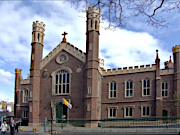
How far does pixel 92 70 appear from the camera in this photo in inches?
1446

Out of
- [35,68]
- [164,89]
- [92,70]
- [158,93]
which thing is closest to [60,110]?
[35,68]

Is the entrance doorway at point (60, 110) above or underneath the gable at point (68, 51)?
underneath

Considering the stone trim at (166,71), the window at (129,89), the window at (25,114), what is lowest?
the window at (25,114)

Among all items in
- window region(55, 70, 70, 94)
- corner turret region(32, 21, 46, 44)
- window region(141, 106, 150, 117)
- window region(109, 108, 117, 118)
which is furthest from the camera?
corner turret region(32, 21, 46, 44)

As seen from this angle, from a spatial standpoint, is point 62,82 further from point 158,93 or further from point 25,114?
point 158,93

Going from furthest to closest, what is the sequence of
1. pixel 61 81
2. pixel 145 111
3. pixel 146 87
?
pixel 61 81 < pixel 146 87 < pixel 145 111

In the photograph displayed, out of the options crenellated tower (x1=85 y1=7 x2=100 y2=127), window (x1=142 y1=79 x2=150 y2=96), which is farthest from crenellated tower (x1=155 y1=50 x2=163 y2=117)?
crenellated tower (x1=85 y1=7 x2=100 y2=127)

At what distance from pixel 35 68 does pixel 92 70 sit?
9.97m

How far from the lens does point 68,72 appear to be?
3941cm

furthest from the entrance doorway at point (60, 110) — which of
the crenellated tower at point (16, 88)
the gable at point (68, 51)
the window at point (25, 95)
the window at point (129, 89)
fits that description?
the window at point (129, 89)

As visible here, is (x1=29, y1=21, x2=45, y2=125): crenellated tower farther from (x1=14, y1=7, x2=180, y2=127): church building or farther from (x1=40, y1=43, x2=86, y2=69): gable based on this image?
(x1=40, y1=43, x2=86, y2=69): gable

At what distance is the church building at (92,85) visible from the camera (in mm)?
36594

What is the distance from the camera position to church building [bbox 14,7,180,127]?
3659cm

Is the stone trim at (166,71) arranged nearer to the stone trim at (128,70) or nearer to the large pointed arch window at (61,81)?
the stone trim at (128,70)
